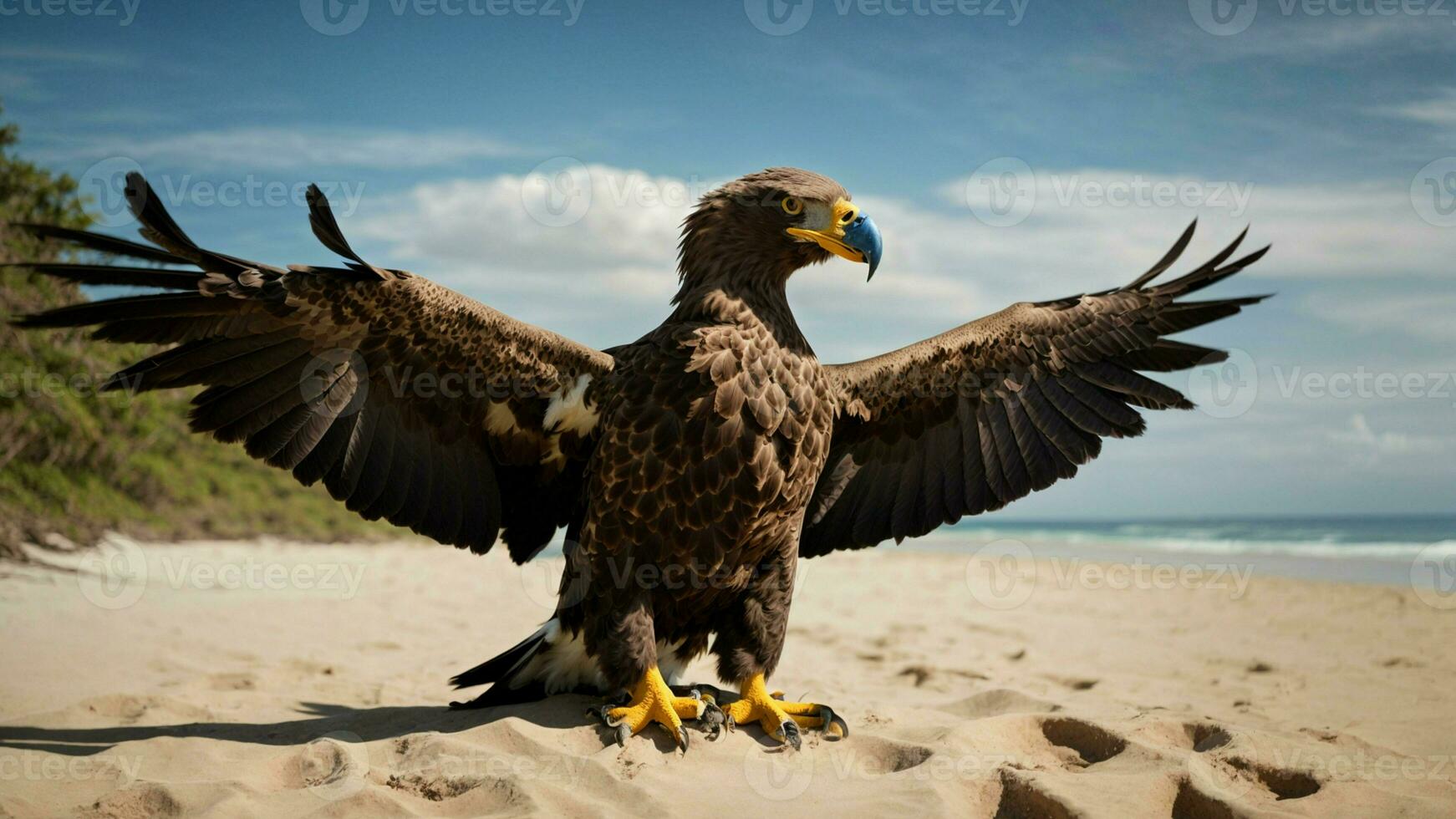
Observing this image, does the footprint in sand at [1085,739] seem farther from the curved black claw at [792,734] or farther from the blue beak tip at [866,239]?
the blue beak tip at [866,239]

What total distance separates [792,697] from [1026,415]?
6.89 feet

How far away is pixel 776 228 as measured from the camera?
4.11 meters

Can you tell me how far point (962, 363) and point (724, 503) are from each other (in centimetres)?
152

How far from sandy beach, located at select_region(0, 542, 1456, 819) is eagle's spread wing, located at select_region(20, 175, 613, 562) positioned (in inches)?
39.8

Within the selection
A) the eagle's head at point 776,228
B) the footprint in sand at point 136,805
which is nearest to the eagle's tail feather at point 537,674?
the footprint in sand at point 136,805

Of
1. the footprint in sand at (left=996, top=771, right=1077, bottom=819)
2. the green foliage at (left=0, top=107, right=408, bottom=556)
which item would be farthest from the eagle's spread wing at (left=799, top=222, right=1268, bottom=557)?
the green foliage at (left=0, top=107, right=408, bottom=556)

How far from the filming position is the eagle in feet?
12.1

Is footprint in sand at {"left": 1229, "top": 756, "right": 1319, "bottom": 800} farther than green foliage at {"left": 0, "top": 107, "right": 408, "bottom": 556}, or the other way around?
green foliage at {"left": 0, "top": 107, "right": 408, "bottom": 556}

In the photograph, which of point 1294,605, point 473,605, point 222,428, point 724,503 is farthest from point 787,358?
point 1294,605

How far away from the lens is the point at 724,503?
378 centimetres

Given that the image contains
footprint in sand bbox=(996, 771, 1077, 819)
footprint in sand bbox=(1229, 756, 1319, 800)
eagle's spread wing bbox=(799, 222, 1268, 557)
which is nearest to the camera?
footprint in sand bbox=(996, 771, 1077, 819)

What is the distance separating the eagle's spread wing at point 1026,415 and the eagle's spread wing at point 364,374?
149 cm

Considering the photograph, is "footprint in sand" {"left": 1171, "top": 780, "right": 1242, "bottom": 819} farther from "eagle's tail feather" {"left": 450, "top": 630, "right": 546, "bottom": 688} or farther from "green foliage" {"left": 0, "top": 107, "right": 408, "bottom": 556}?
"green foliage" {"left": 0, "top": 107, "right": 408, "bottom": 556}

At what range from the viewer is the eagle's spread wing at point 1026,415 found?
4680mm
